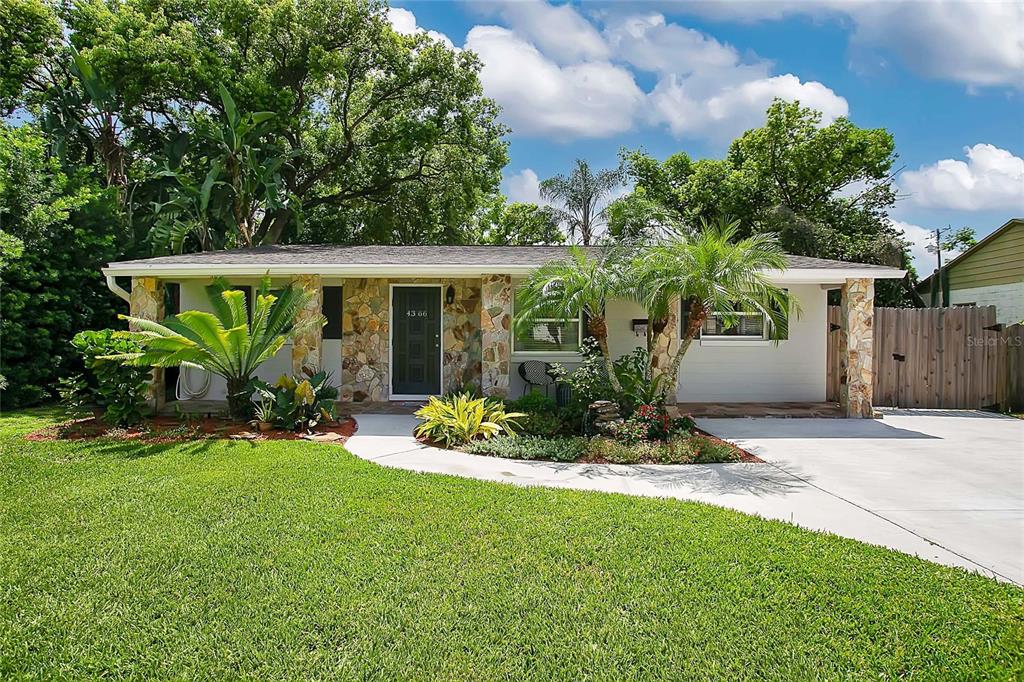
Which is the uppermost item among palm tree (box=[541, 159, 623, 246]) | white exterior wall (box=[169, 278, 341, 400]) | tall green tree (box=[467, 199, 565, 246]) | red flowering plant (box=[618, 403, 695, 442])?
tall green tree (box=[467, 199, 565, 246])

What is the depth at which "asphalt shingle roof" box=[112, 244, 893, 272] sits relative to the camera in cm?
1005

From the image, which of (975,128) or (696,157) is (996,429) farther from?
(696,157)

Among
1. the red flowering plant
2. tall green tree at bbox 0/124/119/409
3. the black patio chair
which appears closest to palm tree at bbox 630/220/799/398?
the red flowering plant

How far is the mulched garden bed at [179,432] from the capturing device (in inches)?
318

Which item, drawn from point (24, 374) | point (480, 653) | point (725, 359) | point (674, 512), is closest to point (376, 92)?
point (24, 374)

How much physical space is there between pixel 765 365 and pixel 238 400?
394 inches

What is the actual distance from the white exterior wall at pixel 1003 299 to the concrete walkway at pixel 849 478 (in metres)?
8.36

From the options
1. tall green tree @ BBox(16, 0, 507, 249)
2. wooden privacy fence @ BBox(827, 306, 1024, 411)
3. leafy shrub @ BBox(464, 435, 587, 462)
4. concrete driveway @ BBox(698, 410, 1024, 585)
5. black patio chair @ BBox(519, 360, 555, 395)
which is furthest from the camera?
tall green tree @ BBox(16, 0, 507, 249)

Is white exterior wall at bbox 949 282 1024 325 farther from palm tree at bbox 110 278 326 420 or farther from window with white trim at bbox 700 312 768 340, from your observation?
palm tree at bbox 110 278 326 420

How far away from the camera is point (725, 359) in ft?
38.7

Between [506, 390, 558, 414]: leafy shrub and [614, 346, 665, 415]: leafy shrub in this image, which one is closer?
[614, 346, 665, 415]: leafy shrub

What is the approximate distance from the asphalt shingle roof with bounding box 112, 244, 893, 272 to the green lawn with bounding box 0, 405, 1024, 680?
5485mm

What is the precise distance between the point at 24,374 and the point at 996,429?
684 inches

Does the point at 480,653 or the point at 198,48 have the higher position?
the point at 198,48
